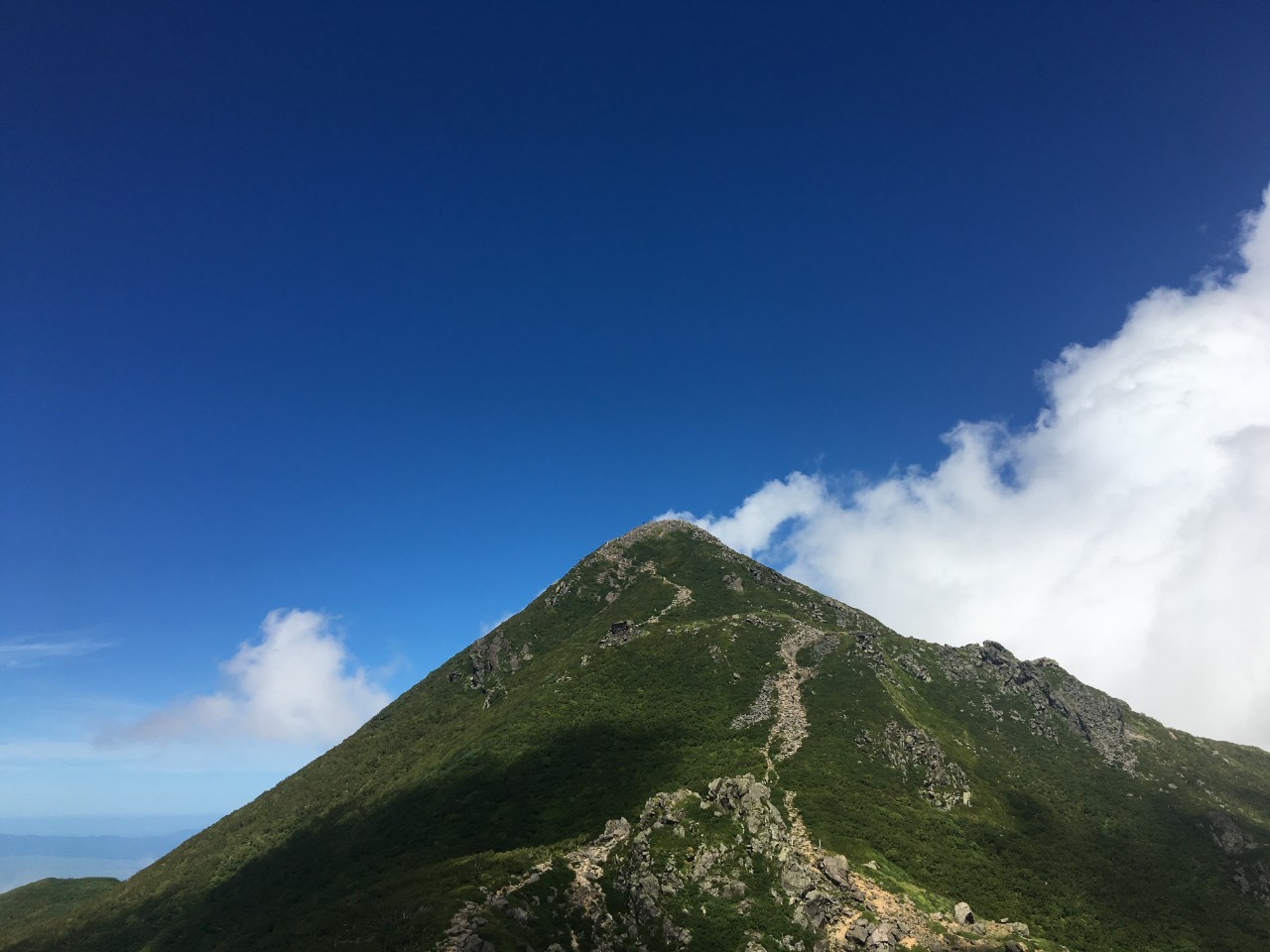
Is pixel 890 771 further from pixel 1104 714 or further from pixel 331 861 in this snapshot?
pixel 331 861

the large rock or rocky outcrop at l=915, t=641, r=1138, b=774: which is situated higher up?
rocky outcrop at l=915, t=641, r=1138, b=774

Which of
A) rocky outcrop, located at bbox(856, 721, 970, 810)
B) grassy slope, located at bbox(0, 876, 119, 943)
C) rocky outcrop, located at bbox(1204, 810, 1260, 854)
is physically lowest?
grassy slope, located at bbox(0, 876, 119, 943)

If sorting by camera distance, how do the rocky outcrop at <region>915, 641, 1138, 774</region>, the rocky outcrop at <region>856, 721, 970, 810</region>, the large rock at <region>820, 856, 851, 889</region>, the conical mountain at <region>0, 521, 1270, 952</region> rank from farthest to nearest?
the rocky outcrop at <region>915, 641, 1138, 774</region>
the rocky outcrop at <region>856, 721, 970, 810</region>
the large rock at <region>820, 856, 851, 889</region>
the conical mountain at <region>0, 521, 1270, 952</region>

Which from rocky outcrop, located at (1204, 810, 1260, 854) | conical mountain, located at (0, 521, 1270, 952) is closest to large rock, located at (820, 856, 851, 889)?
conical mountain, located at (0, 521, 1270, 952)

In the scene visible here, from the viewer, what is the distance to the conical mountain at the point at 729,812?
70250 mm

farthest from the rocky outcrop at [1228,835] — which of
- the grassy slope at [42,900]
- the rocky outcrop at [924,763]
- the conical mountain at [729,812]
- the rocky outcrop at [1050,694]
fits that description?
the grassy slope at [42,900]

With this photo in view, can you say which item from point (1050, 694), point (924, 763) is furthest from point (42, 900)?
point (1050, 694)

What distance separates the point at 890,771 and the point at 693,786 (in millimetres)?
37353

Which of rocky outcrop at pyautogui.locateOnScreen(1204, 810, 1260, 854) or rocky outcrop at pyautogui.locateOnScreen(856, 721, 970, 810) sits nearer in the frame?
rocky outcrop at pyautogui.locateOnScreen(1204, 810, 1260, 854)

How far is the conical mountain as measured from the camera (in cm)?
7025

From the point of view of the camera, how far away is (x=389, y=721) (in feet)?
559

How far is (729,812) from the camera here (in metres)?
85.0

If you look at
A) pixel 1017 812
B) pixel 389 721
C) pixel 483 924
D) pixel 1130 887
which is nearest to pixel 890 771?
pixel 1017 812

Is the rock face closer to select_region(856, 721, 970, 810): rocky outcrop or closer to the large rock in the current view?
the large rock
